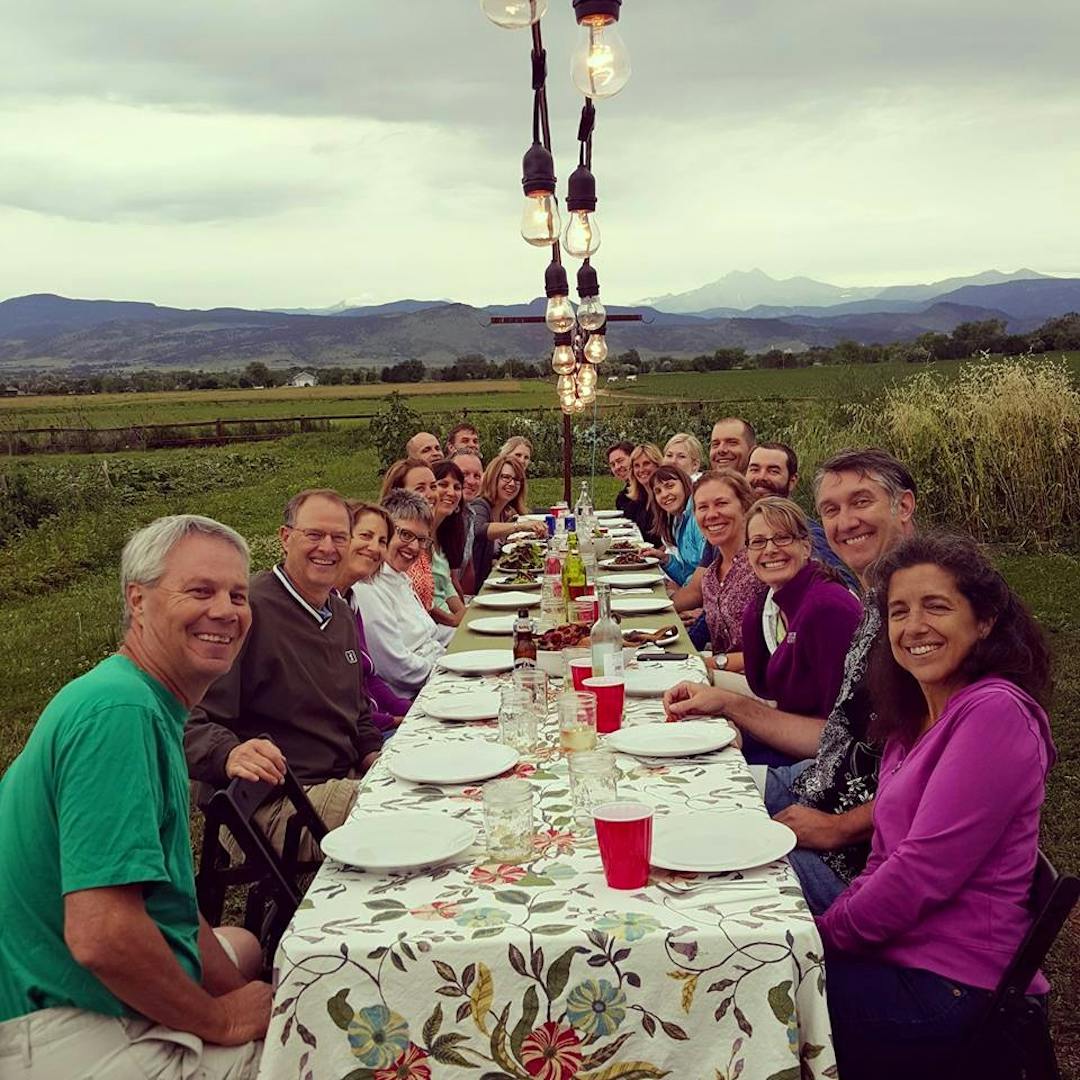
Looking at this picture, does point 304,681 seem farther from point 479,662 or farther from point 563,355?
point 563,355

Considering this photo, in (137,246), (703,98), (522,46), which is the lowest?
A: (522,46)

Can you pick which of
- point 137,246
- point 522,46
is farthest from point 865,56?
point 137,246

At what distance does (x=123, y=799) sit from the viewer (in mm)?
1463

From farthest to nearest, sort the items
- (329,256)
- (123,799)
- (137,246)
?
(329,256) < (137,246) < (123,799)

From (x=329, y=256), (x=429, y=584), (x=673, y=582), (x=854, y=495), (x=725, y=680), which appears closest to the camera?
(x=854, y=495)

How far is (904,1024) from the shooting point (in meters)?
1.70

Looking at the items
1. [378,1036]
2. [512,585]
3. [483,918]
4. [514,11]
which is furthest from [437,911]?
[512,585]

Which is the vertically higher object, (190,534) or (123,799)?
(190,534)

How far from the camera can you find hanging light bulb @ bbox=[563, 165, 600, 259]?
396cm

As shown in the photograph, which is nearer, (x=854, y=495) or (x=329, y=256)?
(x=854, y=495)

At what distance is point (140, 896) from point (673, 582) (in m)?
4.87

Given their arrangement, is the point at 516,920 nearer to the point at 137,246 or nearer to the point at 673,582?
the point at 673,582

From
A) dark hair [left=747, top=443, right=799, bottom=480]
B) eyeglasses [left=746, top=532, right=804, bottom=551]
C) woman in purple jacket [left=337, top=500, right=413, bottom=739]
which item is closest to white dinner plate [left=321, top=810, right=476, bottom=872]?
eyeglasses [left=746, top=532, right=804, bottom=551]

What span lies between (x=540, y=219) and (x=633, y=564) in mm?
2558
